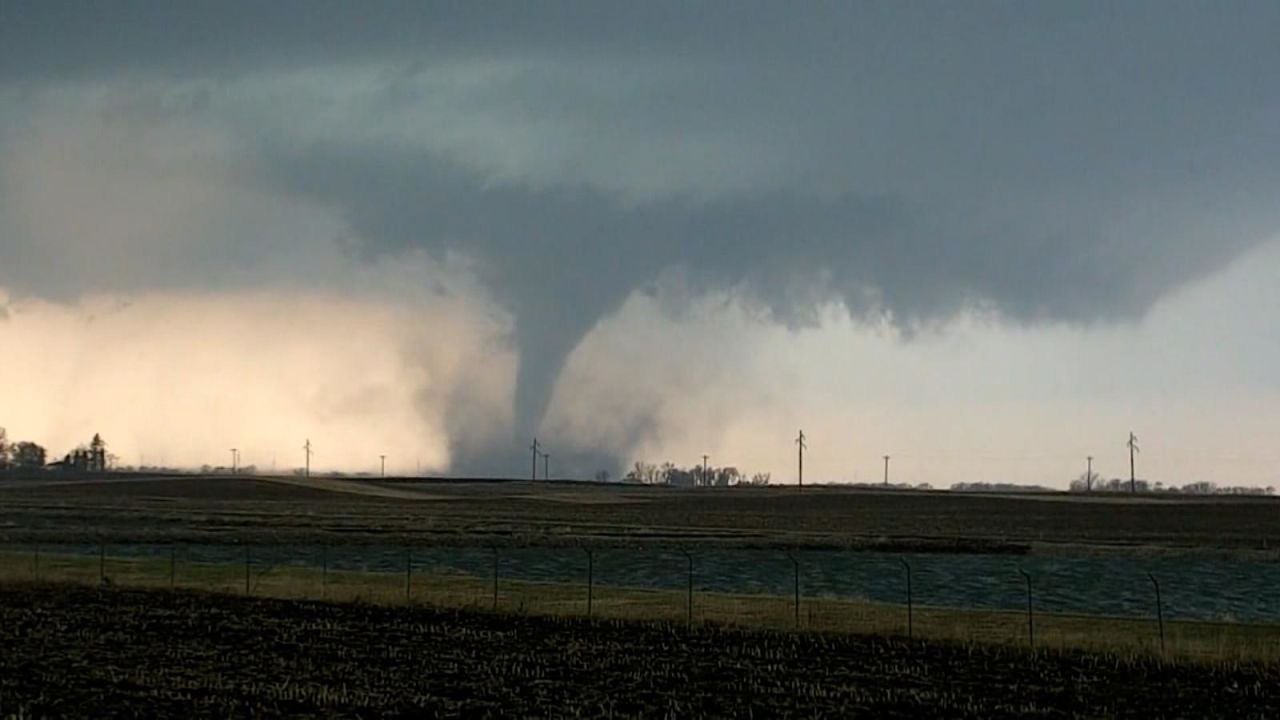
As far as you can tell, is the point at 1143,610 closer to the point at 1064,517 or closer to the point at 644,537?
the point at 644,537

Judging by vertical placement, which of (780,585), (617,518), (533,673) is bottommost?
(780,585)

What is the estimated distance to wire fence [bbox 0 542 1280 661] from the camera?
45.2 m

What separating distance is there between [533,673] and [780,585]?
32.0 metres

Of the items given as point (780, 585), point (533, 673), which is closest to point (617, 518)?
point (780, 585)

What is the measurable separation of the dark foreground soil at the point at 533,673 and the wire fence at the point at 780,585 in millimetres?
3903

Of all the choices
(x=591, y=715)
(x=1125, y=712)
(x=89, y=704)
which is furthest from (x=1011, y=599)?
(x=89, y=704)

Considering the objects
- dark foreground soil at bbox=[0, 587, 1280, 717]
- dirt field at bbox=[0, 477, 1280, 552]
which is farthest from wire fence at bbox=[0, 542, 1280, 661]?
dirt field at bbox=[0, 477, 1280, 552]

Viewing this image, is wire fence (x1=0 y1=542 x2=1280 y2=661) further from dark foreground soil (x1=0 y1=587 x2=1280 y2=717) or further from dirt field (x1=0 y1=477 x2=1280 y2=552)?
dirt field (x1=0 y1=477 x2=1280 y2=552)

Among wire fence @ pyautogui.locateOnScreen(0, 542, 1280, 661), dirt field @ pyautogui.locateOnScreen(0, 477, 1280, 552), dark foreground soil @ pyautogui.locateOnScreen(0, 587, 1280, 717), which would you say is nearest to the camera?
dark foreground soil @ pyautogui.locateOnScreen(0, 587, 1280, 717)

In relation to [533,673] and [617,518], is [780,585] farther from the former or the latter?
[617,518]

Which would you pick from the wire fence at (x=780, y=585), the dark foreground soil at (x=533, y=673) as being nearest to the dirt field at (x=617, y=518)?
the wire fence at (x=780, y=585)

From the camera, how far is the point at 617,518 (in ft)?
427

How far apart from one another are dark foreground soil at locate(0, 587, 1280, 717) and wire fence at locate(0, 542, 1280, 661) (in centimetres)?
390

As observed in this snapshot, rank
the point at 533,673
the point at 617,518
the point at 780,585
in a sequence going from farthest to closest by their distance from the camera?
the point at 617,518 → the point at 780,585 → the point at 533,673
